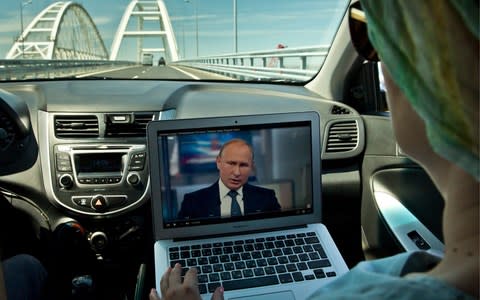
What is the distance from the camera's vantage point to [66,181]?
11.7 ft

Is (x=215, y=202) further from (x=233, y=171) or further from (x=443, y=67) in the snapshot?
(x=443, y=67)

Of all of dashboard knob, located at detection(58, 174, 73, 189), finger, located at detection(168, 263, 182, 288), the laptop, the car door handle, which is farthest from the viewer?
dashboard knob, located at detection(58, 174, 73, 189)

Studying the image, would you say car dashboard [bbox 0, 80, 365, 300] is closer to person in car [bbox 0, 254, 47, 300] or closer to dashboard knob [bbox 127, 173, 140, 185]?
dashboard knob [bbox 127, 173, 140, 185]

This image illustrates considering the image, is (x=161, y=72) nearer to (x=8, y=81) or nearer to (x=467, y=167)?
(x=8, y=81)

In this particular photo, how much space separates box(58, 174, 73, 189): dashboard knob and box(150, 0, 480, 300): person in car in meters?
2.92

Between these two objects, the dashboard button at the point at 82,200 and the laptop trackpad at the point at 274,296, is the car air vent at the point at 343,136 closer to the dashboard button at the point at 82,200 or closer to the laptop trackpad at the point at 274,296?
the dashboard button at the point at 82,200

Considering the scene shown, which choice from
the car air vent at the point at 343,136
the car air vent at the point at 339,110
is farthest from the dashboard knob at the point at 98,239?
the car air vent at the point at 339,110

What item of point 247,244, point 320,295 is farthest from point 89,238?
point 320,295

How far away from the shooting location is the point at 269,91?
3938 millimetres

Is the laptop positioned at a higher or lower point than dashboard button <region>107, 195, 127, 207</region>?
higher

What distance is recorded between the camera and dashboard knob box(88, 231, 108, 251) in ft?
12.3

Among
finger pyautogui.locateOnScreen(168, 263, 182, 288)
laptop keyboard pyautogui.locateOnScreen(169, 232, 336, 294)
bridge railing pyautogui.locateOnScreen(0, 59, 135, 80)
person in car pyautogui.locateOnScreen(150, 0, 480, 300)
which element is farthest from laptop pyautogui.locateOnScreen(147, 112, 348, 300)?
bridge railing pyautogui.locateOnScreen(0, 59, 135, 80)

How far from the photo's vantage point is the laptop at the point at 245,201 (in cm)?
230

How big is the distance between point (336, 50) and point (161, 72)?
155 centimetres
